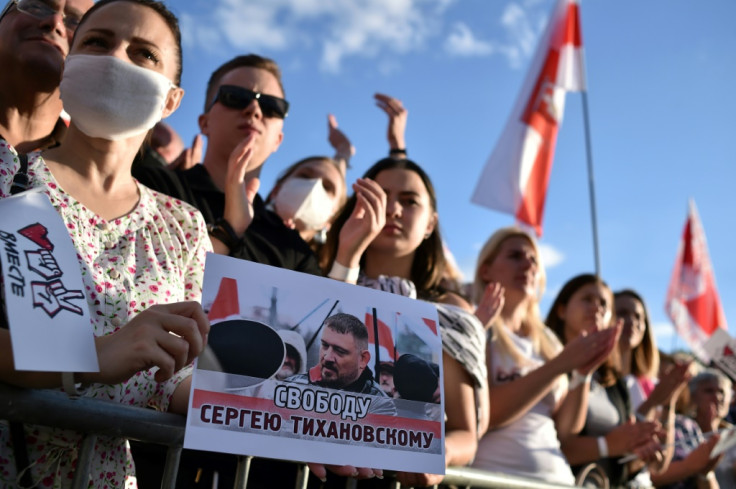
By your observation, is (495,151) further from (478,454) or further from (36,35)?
(36,35)

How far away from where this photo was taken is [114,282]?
1.70 metres

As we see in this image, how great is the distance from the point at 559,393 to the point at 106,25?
3.10m

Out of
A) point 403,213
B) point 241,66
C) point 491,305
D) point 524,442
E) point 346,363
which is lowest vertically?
point 346,363

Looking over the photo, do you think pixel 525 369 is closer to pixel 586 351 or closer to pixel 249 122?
pixel 586 351

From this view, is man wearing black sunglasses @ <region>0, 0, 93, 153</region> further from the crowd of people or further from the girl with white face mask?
the girl with white face mask

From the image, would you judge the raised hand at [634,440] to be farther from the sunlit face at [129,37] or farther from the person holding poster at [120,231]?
the sunlit face at [129,37]

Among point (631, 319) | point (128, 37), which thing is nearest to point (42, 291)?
point (128, 37)

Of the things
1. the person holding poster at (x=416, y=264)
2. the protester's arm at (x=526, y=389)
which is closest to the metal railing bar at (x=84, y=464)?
the person holding poster at (x=416, y=264)

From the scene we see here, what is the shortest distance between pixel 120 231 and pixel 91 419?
0.55m

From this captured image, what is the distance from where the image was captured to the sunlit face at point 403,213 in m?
3.22

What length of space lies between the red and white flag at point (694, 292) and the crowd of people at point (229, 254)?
21.8ft

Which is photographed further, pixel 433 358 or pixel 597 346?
pixel 597 346

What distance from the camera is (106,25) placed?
1.95 m

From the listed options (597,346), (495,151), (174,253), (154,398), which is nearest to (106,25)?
(174,253)
